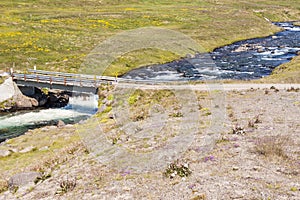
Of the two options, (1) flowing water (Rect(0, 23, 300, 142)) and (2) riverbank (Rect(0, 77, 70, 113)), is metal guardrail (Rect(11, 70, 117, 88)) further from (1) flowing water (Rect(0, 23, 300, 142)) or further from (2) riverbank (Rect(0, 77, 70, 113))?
(1) flowing water (Rect(0, 23, 300, 142))

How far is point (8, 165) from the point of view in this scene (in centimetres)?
2612

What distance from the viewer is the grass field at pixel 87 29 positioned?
223 ft

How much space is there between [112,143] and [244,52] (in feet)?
226

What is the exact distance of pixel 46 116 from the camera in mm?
43250

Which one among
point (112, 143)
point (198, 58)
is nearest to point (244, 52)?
point (198, 58)

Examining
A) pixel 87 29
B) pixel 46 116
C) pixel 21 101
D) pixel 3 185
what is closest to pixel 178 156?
pixel 3 185

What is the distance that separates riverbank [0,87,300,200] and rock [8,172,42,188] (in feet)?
0.80

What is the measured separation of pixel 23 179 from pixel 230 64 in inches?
2278

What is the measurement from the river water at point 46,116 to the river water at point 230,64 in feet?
46.4

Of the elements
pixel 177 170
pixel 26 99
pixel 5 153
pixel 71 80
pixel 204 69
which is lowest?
pixel 5 153

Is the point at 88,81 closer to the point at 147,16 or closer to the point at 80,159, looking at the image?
the point at 80,159

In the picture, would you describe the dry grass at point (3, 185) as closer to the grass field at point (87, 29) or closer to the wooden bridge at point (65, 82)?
the wooden bridge at point (65, 82)

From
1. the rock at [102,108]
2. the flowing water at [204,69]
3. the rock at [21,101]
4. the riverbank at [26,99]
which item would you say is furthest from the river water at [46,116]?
the rock at [102,108]

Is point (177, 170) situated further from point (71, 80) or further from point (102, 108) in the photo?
point (71, 80)
